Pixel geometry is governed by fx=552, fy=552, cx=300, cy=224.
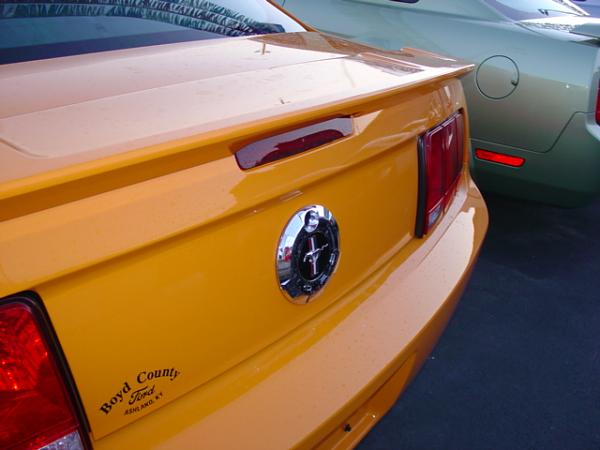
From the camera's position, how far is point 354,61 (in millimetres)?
1500

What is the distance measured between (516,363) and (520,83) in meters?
1.39

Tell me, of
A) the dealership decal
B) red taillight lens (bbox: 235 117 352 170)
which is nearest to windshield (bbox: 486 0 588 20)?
red taillight lens (bbox: 235 117 352 170)

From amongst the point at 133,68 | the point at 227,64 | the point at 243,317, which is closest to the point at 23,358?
the point at 243,317

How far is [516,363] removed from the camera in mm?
2344

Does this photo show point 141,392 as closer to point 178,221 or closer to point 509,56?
point 178,221

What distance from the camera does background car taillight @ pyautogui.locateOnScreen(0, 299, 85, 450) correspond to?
0.75 m

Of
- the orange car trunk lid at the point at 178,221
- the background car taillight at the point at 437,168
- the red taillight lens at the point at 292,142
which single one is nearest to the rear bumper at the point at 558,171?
the background car taillight at the point at 437,168

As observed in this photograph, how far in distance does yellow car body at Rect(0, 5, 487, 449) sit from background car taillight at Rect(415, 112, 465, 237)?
0.15 ft

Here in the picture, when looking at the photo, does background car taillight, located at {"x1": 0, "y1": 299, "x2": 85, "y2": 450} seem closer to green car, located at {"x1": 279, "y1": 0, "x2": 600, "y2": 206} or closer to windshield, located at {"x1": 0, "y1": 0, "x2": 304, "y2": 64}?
windshield, located at {"x1": 0, "y1": 0, "x2": 304, "y2": 64}

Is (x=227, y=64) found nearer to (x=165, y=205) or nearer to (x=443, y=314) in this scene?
(x=165, y=205)

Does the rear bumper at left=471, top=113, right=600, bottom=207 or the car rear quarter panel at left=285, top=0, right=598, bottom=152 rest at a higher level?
the car rear quarter panel at left=285, top=0, right=598, bottom=152

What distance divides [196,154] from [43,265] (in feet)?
0.91

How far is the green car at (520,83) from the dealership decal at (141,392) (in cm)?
246

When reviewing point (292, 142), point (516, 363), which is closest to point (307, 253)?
point (292, 142)
